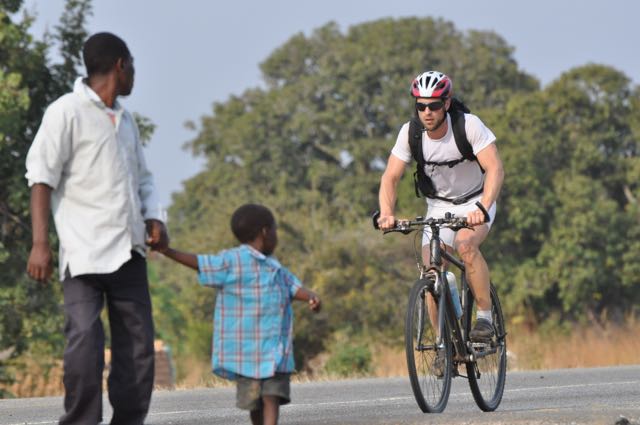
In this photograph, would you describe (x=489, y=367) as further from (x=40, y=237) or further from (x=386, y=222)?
(x=40, y=237)

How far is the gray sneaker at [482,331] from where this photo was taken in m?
8.88

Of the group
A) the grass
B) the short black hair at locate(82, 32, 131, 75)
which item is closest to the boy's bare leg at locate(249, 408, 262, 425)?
the short black hair at locate(82, 32, 131, 75)

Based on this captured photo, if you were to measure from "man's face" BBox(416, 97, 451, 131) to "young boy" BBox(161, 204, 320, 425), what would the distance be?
8.60 ft

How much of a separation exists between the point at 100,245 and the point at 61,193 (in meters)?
0.31

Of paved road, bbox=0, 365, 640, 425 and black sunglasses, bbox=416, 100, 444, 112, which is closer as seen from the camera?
paved road, bbox=0, 365, 640, 425

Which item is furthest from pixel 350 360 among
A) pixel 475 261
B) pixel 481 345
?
pixel 475 261

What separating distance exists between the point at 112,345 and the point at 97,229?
0.55 metres

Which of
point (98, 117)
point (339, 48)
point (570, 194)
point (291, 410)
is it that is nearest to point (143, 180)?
point (98, 117)

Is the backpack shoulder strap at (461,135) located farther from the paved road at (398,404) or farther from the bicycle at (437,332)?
the paved road at (398,404)

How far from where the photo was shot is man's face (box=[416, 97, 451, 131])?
28.2 ft

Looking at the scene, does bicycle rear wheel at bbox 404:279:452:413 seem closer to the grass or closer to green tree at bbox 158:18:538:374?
the grass

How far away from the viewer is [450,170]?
883 cm

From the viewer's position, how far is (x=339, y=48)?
6238 centimetres

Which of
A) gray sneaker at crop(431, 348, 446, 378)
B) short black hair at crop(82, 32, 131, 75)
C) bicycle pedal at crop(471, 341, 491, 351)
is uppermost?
short black hair at crop(82, 32, 131, 75)
